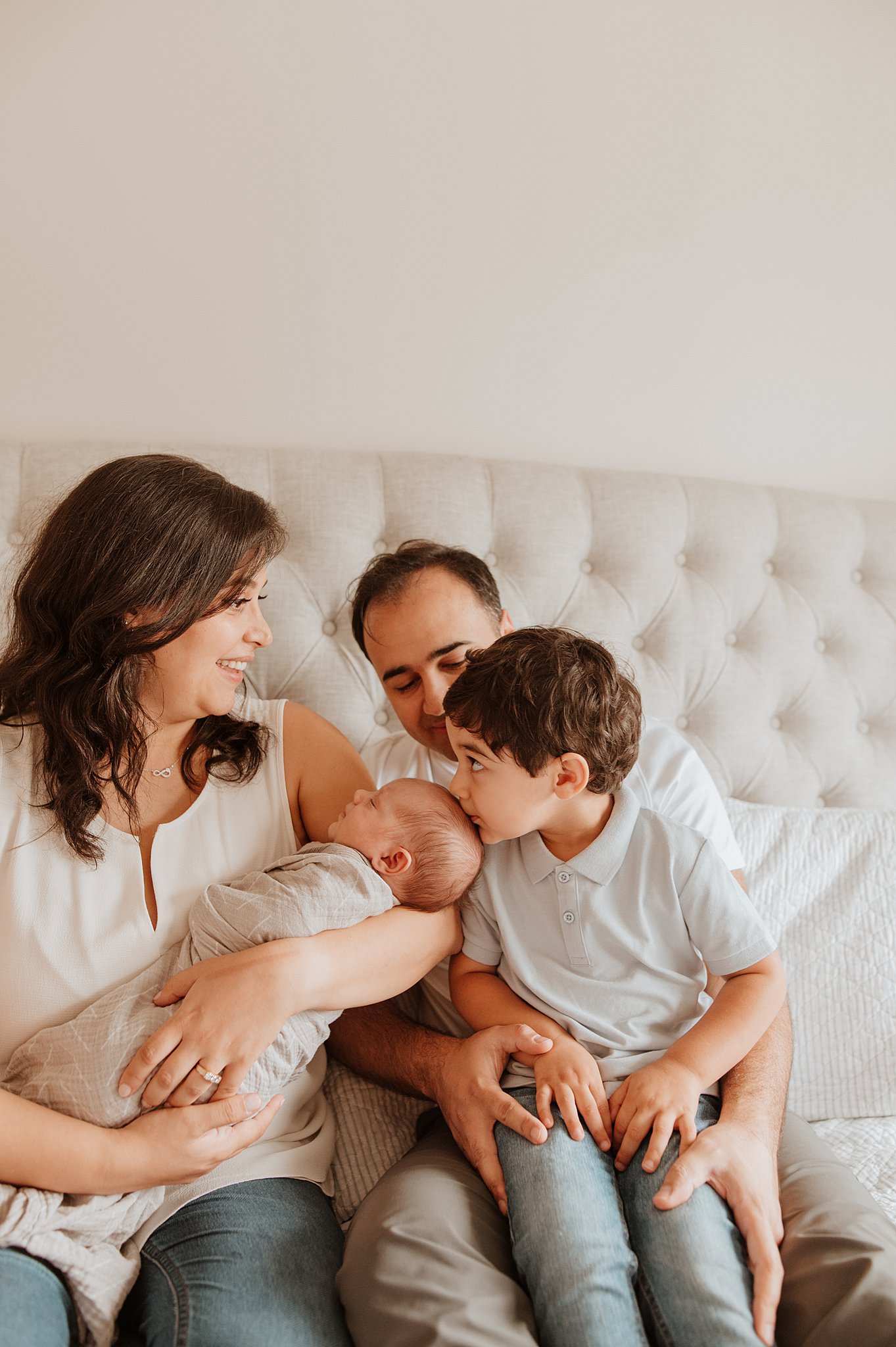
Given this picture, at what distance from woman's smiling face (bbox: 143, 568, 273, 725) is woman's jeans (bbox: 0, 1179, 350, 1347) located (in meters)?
0.63

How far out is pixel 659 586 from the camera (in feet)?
6.33

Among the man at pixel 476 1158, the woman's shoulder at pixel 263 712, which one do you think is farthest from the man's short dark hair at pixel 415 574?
the woman's shoulder at pixel 263 712

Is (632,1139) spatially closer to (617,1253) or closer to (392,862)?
(617,1253)

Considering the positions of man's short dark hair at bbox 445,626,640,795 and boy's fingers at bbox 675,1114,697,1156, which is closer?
boy's fingers at bbox 675,1114,697,1156

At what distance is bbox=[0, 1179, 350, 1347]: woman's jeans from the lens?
0.99 metres

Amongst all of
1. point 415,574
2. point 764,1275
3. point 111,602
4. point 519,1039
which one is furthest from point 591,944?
point 111,602

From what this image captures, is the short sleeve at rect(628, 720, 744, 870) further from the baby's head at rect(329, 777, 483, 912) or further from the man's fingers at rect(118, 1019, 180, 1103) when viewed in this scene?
the man's fingers at rect(118, 1019, 180, 1103)

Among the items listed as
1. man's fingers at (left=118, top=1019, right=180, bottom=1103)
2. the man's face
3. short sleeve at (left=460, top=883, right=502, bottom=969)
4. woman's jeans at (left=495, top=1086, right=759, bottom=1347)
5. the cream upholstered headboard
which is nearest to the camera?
woman's jeans at (left=495, top=1086, right=759, bottom=1347)

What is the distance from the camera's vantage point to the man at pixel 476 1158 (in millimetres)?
1008

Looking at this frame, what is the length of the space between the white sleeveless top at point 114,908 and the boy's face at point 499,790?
11.9 inches

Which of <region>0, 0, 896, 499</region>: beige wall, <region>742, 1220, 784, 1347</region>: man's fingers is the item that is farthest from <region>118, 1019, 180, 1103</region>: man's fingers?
<region>0, 0, 896, 499</region>: beige wall

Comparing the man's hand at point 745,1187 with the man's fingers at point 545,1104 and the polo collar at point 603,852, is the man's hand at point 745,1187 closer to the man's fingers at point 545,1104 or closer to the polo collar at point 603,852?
the man's fingers at point 545,1104

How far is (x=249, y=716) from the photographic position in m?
1.48

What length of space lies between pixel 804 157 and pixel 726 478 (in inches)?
28.9
